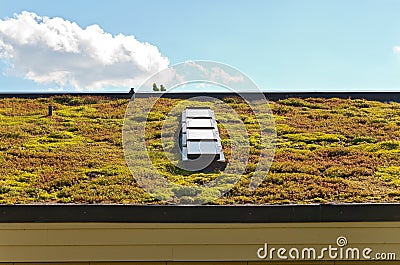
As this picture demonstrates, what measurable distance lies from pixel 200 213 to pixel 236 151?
194cm

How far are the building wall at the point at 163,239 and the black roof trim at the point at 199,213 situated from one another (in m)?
0.03

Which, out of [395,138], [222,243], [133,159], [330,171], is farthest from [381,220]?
[395,138]

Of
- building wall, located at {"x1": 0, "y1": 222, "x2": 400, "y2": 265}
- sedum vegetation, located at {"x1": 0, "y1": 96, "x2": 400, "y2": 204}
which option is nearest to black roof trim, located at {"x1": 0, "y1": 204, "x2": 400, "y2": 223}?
building wall, located at {"x1": 0, "y1": 222, "x2": 400, "y2": 265}

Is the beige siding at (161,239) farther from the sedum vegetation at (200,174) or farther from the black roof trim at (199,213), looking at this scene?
the sedum vegetation at (200,174)

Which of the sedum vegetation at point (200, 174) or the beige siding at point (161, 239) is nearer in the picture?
the beige siding at point (161, 239)

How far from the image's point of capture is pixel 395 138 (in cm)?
515

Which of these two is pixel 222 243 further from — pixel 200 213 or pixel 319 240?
pixel 319 240

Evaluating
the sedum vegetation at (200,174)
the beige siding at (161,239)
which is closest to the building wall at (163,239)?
the beige siding at (161,239)

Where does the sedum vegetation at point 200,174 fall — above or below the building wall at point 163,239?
above

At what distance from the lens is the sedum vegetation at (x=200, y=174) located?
362 centimetres

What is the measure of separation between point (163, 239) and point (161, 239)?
0.01m

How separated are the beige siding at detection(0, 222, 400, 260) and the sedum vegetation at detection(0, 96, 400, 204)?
0.70m

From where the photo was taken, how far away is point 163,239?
2705 mm

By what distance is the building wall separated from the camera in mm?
2697
